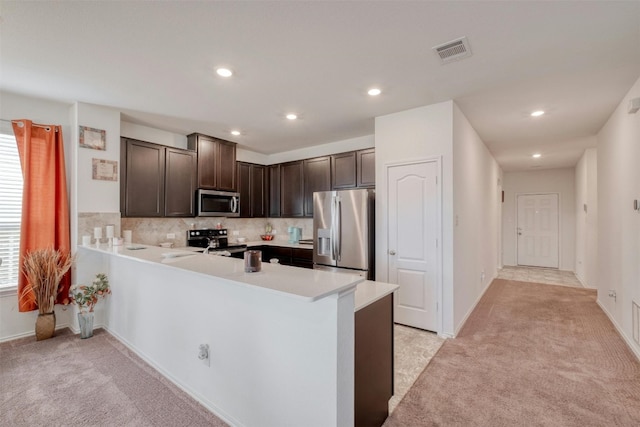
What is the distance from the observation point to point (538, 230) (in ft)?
23.9

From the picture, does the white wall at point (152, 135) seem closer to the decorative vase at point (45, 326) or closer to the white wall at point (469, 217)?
the decorative vase at point (45, 326)

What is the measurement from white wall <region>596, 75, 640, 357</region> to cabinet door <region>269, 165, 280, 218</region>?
4658 millimetres

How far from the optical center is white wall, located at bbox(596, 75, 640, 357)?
2744 mm

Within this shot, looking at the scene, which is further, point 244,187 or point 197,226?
point 244,187

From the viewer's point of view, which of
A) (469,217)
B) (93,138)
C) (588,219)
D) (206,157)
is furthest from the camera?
(588,219)

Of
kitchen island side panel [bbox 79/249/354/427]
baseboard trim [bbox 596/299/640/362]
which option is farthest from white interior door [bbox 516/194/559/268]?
kitchen island side panel [bbox 79/249/354/427]

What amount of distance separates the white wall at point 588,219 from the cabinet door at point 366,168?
3801 mm

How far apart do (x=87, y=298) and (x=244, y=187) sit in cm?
275

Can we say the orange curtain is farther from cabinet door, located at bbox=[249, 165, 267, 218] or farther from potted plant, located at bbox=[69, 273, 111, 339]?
cabinet door, located at bbox=[249, 165, 267, 218]

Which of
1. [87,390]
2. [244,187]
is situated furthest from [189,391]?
[244,187]

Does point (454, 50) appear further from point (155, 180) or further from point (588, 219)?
point (588, 219)

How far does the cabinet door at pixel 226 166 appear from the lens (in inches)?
181

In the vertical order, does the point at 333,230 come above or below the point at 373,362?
above

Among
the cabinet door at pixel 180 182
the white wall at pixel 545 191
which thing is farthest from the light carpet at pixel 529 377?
the white wall at pixel 545 191
